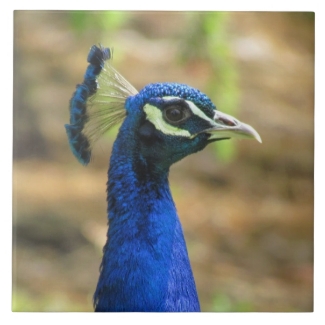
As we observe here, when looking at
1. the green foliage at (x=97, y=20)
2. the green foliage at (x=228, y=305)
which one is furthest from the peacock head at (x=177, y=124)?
the green foliage at (x=228, y=305)

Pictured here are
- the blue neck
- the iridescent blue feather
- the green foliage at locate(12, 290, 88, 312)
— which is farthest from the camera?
the green foliage at locate(12, 290, 88, 312)

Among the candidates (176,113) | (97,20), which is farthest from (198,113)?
(97,20)

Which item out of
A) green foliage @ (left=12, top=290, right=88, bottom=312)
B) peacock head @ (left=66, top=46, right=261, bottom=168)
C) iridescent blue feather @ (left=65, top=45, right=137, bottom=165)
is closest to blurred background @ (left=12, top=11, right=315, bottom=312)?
green foliage @ (left=12, top=290, right=88, bottom=312)

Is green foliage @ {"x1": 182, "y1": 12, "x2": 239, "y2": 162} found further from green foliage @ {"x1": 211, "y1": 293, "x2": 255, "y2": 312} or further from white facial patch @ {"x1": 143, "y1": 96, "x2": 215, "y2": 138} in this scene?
green foliage @ {"x1": 211, "y1": 293, "x2": 255, "y2": 312}

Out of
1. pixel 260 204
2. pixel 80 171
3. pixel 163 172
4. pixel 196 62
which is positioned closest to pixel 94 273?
pixel 80 171

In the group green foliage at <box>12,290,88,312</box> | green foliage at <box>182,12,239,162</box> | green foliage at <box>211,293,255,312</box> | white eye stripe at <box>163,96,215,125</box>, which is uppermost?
green foliage at <box>182,12,239,162</box>

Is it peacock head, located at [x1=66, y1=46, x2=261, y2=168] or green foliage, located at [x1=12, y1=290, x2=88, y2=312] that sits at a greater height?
peacock head, located at [x1=66, y1=46, x2=261, y2=168]

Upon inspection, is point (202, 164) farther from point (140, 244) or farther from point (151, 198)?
point (140, 244)

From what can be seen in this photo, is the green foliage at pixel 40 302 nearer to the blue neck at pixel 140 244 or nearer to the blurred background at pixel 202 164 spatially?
the blurred background at pixel 202 164
